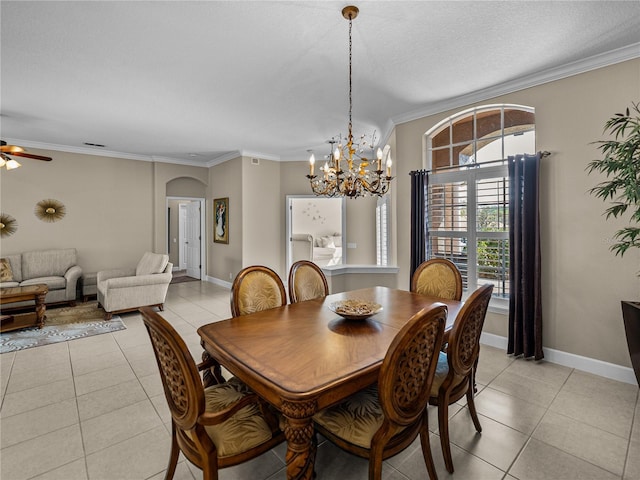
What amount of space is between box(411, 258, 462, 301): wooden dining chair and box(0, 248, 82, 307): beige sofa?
18.6ft

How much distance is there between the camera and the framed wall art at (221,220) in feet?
22.6

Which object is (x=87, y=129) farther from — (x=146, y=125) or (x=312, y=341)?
(x=312, y=341)

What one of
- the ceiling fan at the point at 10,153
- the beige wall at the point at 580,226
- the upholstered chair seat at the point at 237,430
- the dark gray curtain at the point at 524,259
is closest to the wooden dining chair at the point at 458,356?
the upholstered chair seat at the point at 237,430

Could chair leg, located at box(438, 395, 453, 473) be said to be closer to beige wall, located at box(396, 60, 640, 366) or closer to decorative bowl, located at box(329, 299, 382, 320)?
decorative bowl, located at box(329, 299, 382, 320)

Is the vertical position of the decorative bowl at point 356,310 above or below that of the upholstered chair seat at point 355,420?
above

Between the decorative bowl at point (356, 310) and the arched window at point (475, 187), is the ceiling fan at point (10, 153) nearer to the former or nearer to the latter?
the decorative bowl at point (356, 310)

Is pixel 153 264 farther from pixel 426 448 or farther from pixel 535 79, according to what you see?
pixel 535 79

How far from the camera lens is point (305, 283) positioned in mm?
2932

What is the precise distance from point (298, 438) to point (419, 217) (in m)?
3.17

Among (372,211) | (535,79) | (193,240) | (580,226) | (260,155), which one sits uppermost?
(260,155)

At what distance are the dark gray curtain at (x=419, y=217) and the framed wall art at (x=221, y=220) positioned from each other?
4.33 metres

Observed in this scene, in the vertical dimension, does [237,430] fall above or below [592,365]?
above

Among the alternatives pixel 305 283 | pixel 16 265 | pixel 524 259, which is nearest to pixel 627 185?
pixel 524 259

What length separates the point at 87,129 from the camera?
488 cm
